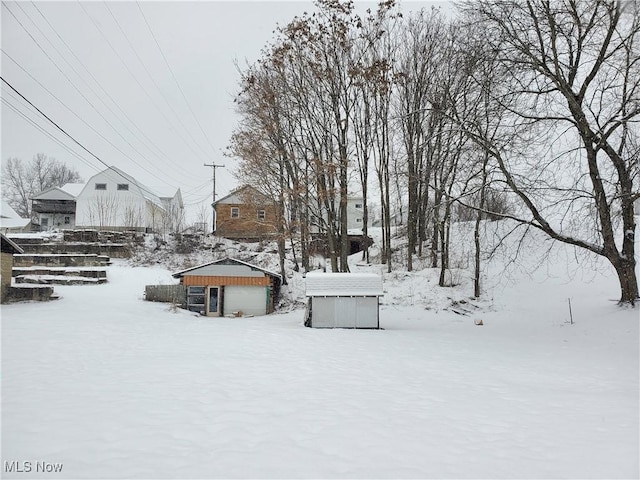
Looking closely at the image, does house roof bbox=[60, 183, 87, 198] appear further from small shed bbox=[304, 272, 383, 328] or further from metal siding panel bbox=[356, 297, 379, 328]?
metal siding panel bbox=[356, 297, 379, 328]

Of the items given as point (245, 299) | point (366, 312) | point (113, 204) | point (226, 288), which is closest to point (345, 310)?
point (366, 312)

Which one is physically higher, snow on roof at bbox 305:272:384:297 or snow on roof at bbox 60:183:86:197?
snow on roof at bbox 60:183:86:197

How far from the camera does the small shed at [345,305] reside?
17000mm

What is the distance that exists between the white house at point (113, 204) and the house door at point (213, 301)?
16720 mm

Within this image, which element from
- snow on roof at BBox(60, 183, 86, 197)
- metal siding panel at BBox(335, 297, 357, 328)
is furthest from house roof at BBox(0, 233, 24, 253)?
snow on roof at BBox(60, 183, 86, 197)

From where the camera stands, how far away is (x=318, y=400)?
6.75 metres

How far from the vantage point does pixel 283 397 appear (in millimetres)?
6859

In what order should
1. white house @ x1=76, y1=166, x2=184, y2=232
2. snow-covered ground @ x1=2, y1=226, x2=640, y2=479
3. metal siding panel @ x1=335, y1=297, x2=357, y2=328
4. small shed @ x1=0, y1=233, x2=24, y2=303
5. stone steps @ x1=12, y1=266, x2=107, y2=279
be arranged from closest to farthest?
snow-covered ground @ x1=2, y1=226, x2=640, y2=479, metal siding panel @ x1=335, y1=297, x2=357, y2=328, small shed @ x1=0, y1=233, x2=24, y2=303, stone steps @ x1=12, y1=266, x2=107, y2=279, white house @ x1=76, y1=166, x2=184, y2=232

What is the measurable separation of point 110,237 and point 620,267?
105 feet

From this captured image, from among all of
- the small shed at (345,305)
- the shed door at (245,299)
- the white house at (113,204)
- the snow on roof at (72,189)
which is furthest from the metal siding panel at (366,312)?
the snow on roof at (72,189)

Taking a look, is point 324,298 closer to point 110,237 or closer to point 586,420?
point 586,420

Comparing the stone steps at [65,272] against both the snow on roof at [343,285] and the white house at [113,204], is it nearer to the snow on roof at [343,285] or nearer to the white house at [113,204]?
the white house at [113,204]

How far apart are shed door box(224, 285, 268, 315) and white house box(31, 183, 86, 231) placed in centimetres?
2774

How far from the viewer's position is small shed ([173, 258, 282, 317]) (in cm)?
2212
